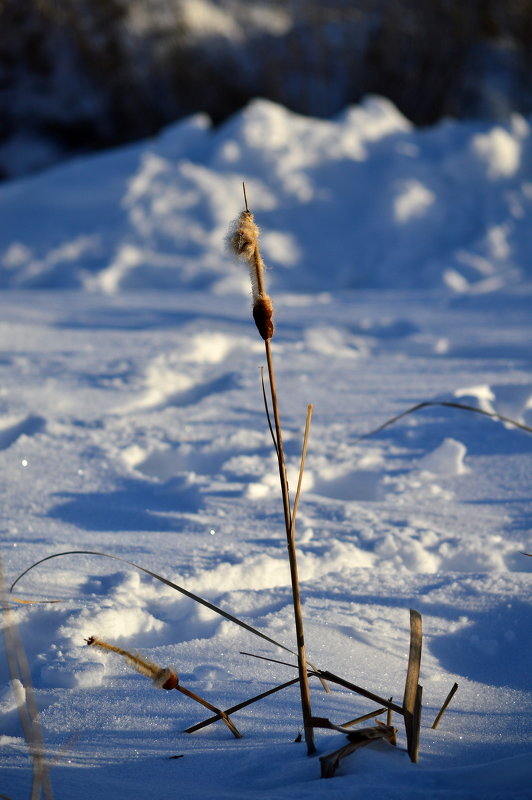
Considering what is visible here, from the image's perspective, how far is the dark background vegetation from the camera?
7246mm

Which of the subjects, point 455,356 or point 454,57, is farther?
point 454,57

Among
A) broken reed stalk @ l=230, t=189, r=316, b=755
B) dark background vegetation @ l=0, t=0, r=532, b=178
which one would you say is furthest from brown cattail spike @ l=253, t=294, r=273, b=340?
dark background vegetation @ l=0, t=0, r=532, b=178

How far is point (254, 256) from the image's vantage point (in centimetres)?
77

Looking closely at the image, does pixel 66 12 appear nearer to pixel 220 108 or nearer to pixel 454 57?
pixel 220 108

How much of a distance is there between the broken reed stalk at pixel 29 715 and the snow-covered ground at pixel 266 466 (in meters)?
0.03

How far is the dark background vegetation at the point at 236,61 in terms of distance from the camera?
23.8ft

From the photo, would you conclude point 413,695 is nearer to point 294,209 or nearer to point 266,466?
point 266,466

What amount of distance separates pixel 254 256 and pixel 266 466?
1.17m

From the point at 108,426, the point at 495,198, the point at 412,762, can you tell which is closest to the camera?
the point at 412,762

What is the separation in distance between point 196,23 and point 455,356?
6.64 meters

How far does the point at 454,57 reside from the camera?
7.28 meters

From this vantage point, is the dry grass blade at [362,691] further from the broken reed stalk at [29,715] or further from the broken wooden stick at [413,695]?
the broken reed stalk at [29,715]

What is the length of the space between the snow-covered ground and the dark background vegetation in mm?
3188

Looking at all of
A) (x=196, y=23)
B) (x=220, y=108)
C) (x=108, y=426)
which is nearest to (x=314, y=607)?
(x=108, y=426)
